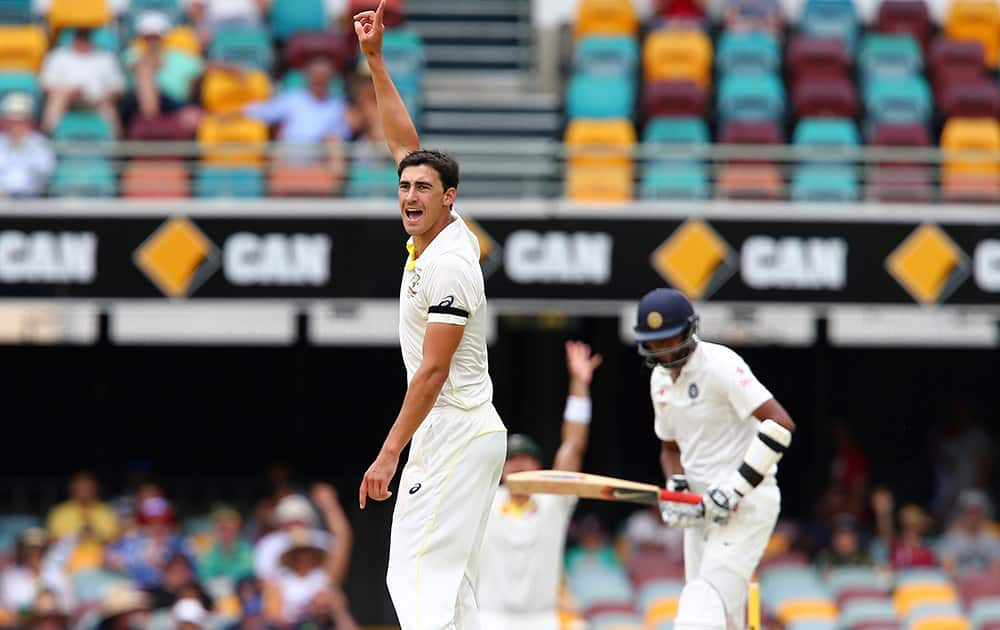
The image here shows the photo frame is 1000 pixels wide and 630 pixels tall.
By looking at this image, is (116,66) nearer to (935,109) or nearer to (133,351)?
(133,351)

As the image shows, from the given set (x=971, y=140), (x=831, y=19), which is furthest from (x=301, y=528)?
(x=831, y=19)

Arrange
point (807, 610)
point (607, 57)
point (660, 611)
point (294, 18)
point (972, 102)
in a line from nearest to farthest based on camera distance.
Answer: point (660, 611)
point (807, 610)
point (972, 102)
point (607, 57)
point (294, 18)

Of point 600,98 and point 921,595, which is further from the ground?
point 600,98

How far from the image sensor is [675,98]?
19016 millimetres

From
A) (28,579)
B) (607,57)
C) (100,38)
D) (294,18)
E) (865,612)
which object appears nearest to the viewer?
(865,612)

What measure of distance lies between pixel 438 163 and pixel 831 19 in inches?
562

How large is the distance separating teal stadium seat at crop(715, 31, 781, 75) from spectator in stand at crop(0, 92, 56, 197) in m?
7.18

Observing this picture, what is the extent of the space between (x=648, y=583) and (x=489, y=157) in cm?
589

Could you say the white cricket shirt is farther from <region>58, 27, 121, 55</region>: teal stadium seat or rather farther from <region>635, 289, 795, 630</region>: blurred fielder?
<region>58, 27, 121, 55</region>: teal stadium seat

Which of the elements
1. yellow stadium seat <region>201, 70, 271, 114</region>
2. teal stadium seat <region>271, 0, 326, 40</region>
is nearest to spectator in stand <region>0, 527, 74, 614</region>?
yellow stadium seat <region>201, 70, 271, 114</region>

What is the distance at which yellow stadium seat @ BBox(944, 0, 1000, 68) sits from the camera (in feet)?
68.4

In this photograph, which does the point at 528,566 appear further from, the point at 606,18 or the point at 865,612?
the point at 606,18

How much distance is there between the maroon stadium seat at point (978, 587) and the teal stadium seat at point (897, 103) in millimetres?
5303

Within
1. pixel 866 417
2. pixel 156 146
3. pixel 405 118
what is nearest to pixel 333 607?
pixel 156 146
